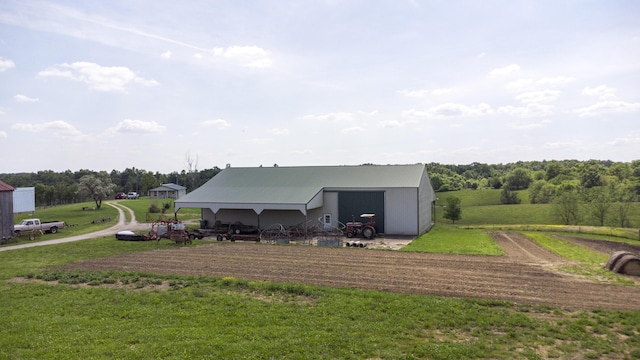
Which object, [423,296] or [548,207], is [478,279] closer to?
[423,296]

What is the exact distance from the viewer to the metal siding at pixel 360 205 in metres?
33.9

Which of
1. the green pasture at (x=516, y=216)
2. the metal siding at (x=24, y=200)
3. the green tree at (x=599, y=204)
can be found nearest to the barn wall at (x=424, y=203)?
the green pasture at (x=516, y=216)

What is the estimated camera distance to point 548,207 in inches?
2324

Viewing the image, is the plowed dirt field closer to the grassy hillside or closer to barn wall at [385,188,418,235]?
barn wall at [385,188,418,235]

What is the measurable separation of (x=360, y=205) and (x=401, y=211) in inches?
137

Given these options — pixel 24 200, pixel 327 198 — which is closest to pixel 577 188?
pixel 327 198

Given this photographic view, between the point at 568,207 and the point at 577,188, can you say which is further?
the point at 577,188

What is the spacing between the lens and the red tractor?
31.2 m

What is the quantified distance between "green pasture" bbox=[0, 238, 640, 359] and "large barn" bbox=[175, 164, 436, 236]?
18347mm

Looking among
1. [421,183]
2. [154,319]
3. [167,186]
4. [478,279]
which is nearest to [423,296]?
[478,279]

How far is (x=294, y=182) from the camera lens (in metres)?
38.7

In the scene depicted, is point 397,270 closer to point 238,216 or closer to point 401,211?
point 401,211

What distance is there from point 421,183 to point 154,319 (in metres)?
26.8

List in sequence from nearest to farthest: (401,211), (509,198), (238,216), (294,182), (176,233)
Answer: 1. (176,233)
2. (401,211)
3. (238,216)
4. (294,182)
5. (509,198)
